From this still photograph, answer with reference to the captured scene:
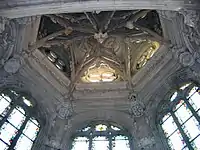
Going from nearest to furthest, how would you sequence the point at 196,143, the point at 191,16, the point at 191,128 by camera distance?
the point at 191,16
the point at 196,143
the point at 191,128

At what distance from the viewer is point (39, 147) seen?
1178cm

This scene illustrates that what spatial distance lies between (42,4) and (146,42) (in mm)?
6584

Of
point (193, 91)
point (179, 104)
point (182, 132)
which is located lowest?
point (182, 132)

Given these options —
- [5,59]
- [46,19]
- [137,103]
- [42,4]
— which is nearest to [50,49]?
[46,19]

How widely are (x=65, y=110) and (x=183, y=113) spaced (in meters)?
4.19

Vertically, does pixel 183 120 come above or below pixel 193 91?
below

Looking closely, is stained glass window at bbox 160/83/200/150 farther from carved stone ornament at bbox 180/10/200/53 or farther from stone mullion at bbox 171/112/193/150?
carved stone ornament at bbox 180/10/200/53

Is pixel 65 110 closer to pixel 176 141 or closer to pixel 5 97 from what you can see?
pixel 5 97

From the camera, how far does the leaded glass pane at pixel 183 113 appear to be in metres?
11.7

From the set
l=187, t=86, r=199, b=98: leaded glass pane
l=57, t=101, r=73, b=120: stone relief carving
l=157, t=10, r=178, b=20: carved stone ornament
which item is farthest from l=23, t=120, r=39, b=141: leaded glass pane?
l=157, t=10, r=178, b=20: carved stone ornament

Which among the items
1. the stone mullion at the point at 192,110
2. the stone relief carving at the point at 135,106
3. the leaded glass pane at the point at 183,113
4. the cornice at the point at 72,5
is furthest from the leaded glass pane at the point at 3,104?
the stone mullion at the point at 192,110

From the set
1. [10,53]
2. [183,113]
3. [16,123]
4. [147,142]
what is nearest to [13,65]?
[10,53]

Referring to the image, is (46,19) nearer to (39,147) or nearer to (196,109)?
(39,147)

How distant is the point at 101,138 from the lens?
41.8 ft
